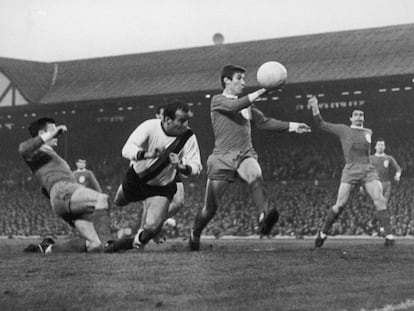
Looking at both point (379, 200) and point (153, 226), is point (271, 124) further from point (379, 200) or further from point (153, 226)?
point (379, 200)

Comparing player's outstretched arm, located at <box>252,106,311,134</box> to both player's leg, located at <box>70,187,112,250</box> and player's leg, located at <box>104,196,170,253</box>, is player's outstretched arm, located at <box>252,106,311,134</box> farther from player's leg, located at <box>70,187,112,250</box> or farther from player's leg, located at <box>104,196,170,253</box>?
player's leg, located at <box>70,187,112,250</box>

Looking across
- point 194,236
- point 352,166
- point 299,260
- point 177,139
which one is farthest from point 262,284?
point 352,166

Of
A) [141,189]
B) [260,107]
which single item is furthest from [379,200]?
[260,107]

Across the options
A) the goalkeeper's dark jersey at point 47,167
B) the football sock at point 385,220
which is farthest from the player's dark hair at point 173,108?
the football sock at point 385,220

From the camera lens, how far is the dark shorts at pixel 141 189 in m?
12.7

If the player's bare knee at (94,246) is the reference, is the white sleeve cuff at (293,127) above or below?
above

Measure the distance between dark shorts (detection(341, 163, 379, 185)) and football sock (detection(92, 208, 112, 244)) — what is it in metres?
4.51

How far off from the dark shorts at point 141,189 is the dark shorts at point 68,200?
55 cm

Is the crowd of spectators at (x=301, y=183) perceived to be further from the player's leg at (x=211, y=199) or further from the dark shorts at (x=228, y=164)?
the dark shorts at (x=228, y=164)

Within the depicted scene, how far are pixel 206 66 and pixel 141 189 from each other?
15805 mm

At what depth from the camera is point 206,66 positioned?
2833cm

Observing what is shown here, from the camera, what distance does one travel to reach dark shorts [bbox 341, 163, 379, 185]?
1623 centimetres

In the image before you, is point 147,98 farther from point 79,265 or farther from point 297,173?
point 79,265

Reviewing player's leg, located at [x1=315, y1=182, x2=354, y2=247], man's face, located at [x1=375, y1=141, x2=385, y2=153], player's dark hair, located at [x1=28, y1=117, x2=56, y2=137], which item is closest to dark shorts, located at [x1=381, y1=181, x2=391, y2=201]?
man's face, located at [x1=375, y1=141, x2=385, y2=153]
